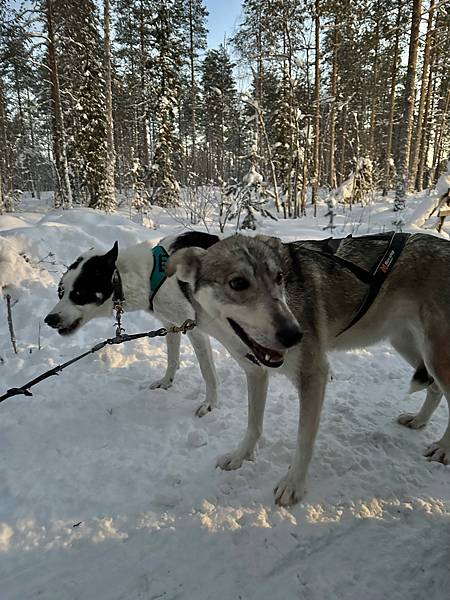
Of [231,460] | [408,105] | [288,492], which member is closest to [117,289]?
[231,460]

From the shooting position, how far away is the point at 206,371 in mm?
3473

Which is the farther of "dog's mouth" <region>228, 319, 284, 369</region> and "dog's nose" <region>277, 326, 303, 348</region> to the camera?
"dog's mouth" <region>228, 319, 284, 369</region>

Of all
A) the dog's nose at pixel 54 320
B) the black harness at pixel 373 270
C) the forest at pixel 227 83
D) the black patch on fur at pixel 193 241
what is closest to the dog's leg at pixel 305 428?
the black harness at pixel 373 270

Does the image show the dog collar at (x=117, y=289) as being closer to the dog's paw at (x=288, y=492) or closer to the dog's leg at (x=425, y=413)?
the dog's paw at (x=288, y=492)

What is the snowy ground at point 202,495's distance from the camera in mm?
1847

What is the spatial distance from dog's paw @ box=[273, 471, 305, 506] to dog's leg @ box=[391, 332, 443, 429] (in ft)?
4.07

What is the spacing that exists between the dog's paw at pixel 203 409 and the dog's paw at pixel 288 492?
1.05 m

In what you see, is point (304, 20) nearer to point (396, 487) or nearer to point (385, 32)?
point (385, 32)

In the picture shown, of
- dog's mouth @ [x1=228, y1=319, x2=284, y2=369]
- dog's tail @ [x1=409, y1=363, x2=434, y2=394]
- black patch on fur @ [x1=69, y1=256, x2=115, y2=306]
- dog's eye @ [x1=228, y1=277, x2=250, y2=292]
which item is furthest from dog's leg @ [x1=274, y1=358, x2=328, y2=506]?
black patch on fur @ [x1=69, y1=256, x2=115, y2=306]

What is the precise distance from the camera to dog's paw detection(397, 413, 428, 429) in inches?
117

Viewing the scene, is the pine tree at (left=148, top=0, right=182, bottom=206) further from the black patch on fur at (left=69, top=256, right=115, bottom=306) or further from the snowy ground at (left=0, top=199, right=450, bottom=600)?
the snowy ground at (left=0, top=199, right=450, bottom=600)

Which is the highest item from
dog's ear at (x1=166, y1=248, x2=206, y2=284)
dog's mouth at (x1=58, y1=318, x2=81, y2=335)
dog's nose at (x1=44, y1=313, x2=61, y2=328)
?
dog's ear at (x1=166, y1=248, x2=206, y2=284)

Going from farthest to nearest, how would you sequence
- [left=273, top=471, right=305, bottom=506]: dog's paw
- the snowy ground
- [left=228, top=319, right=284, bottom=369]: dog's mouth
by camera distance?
[left=273, top=471, right=305, bottom=506]: dog's paw
[left=228, top=319, right=284, bottom=369]: dog's mouth
the snowy ground

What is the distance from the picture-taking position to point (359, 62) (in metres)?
22.5
